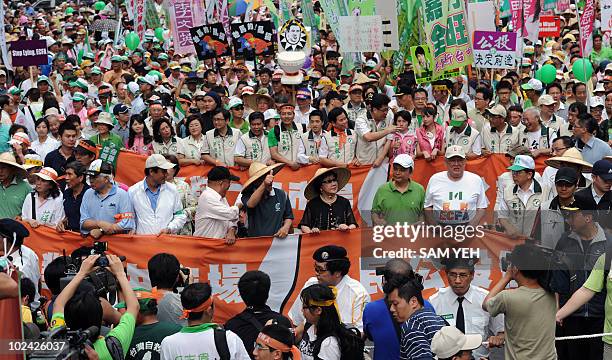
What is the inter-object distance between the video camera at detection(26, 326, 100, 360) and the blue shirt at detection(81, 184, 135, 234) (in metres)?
4.28

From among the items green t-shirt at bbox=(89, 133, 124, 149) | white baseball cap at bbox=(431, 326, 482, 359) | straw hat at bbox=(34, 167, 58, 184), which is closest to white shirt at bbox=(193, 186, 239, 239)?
straw hat at bbox=(34, 167, 58, 184)

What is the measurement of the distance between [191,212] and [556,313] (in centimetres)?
479

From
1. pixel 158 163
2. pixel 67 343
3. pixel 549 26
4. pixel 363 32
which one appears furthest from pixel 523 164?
pixel 549 26

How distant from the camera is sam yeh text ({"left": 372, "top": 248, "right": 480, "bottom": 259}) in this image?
9.43m

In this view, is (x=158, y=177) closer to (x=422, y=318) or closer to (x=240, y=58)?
(x=422, y=318)

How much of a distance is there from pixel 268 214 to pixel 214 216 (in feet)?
1.79

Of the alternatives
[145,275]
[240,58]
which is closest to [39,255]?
[145,275]

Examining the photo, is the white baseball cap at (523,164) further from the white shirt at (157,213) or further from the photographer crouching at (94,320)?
the photographer crouching at (94,320)

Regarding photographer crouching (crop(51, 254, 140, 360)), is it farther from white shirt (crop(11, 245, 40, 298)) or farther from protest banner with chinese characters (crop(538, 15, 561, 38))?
protest banner with chinese characters (crop(538, 15, 561, 38))

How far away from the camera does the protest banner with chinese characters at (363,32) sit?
52.5ft

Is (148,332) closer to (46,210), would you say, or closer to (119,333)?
(119,333)

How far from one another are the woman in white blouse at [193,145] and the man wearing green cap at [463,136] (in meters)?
2.91

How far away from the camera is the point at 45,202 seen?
35.0 ft

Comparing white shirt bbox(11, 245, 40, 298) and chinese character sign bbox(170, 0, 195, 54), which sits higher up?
chinese character sign bbox(170, 0, 195, 54)
